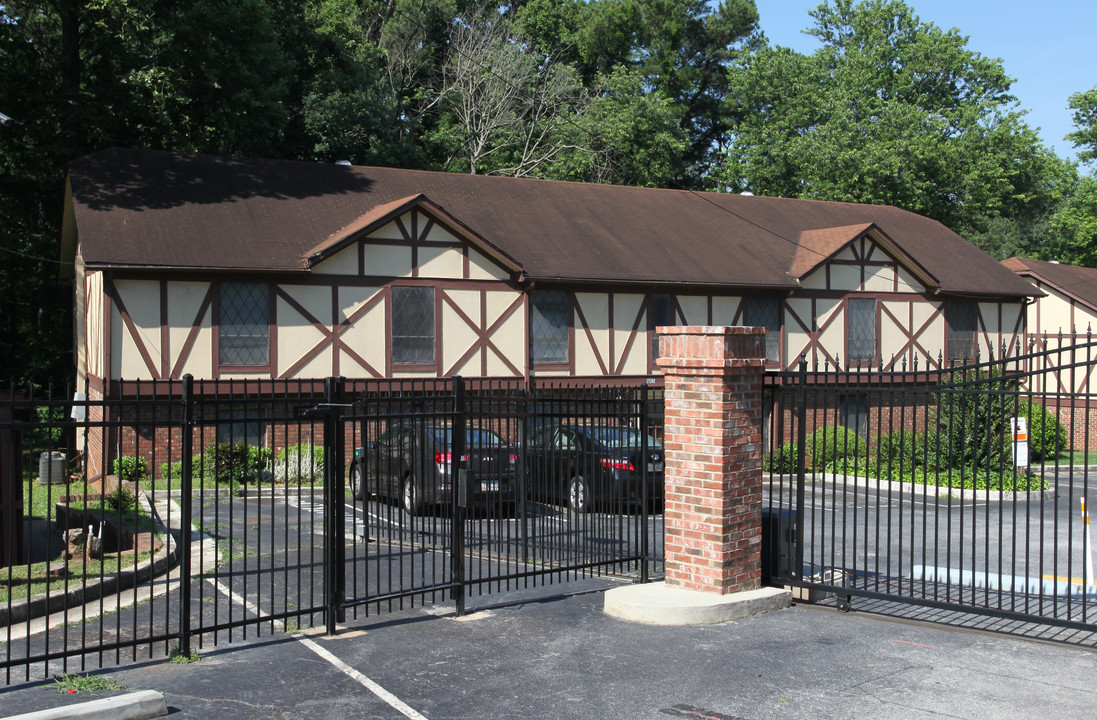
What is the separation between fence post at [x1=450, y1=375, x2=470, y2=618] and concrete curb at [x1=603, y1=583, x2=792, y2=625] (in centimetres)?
137

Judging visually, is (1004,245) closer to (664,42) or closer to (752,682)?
(664,42)

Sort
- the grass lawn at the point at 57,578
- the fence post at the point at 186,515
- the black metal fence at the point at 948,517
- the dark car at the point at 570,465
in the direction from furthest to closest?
the dark car at the point at 570,465 < the grass lawn at the point at 57,578 < the black metal fence at the point at 948,517 < the fence post at the point at 186,515

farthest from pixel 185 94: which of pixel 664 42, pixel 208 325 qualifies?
pixel 664 42

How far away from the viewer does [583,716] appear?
6398 millimetres

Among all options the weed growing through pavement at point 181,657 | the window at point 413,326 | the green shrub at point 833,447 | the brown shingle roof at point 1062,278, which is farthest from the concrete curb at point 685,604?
the brown shingle roof at point 1062,278

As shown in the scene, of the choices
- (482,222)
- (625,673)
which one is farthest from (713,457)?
(482,222)

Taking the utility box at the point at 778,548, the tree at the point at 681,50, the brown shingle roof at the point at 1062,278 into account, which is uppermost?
the tree at the point at 681,50

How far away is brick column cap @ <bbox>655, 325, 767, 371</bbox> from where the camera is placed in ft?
30.0

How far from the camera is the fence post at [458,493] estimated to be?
29.3ft

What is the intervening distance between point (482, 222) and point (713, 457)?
57.8ft

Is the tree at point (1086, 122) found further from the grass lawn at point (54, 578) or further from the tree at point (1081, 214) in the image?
the grass lawn at point (54, 578)

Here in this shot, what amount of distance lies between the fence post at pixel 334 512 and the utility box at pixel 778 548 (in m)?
4.11

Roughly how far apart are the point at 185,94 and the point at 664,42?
31.7 metres

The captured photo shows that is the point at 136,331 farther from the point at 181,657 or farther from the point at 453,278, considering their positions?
Result: the point at 181,657
